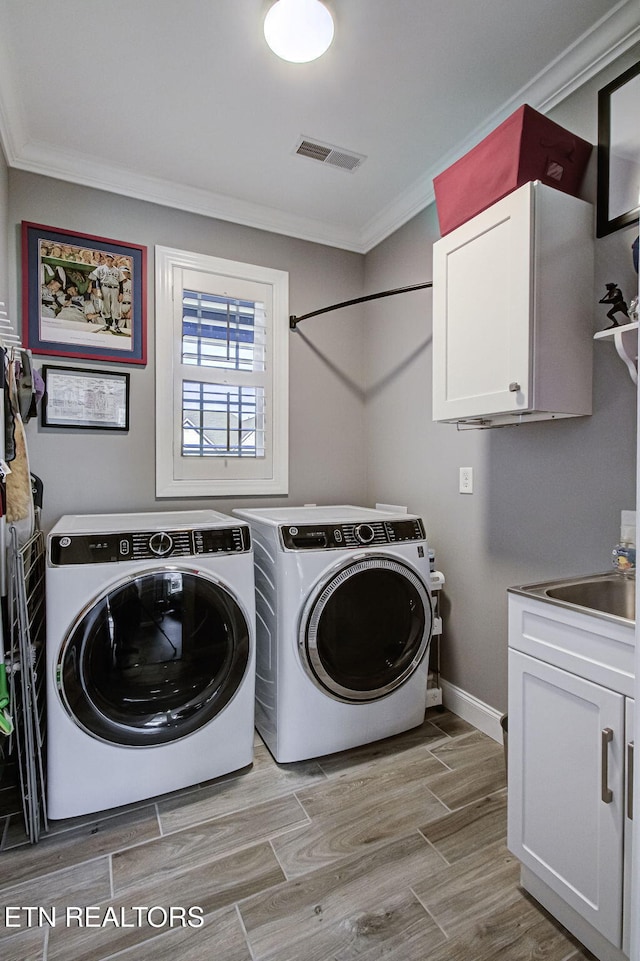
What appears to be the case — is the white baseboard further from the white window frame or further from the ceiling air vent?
the ceiling air vent

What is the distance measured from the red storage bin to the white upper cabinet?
0.25ft

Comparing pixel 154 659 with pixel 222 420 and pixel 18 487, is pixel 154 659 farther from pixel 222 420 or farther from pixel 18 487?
pixel 222 420

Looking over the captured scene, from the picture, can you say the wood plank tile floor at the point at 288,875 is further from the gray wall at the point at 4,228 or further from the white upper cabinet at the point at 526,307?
the gray wall at the point at 4,228

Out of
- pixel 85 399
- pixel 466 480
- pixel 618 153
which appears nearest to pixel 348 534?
pixel 466 480

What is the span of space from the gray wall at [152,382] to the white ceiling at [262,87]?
119 millimetres

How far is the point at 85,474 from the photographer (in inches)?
90.0

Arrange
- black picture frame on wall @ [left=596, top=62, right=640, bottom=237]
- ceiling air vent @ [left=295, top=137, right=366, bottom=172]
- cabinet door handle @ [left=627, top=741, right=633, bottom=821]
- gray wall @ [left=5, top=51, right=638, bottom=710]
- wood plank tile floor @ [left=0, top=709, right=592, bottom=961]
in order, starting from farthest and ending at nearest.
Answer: ceiling air vent @ [left=295, top=137, right=366, bottom=172] < gray wall @ [left=5, top=51, right=638, bottom=710] < black picture frame on wall @ [left=596, top=62, right=640, bottom=237] < wood plank tile floor @ [left=0, top=709, right=592, bottom=961] < cabinet door handle @ [left=627, top=741, right=633, bottom=821]

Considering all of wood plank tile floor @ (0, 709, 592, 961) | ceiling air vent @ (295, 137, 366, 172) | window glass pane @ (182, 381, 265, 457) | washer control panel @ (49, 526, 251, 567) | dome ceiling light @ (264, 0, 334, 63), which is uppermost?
ceiling air vent @ (295, 137, 366, 172)

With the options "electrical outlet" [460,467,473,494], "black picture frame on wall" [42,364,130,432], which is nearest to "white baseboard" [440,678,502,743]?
"electrical outlet" [460,467,473,494]

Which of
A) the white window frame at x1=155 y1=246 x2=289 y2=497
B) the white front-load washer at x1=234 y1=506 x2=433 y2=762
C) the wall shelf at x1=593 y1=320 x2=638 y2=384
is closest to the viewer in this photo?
the wall shelf at x1=593 y1=320 x2=638 y2=384

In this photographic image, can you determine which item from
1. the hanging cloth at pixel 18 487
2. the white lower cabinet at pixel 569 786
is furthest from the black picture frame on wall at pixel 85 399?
the white lower cabinet at pixel 569 786

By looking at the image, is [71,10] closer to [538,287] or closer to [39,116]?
[39,116]

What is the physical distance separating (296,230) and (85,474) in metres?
1.79

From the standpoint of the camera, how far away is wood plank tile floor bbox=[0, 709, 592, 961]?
1199mm
